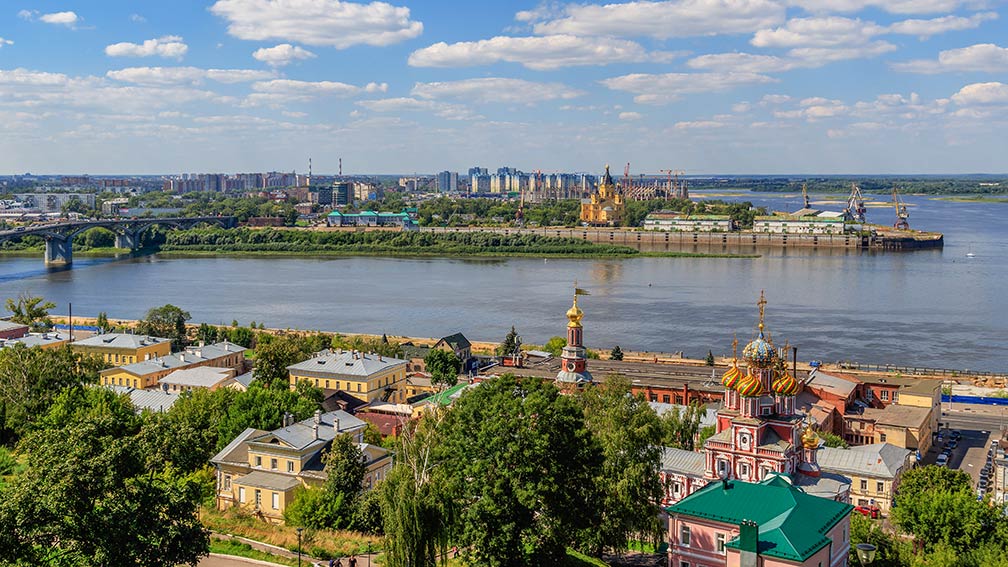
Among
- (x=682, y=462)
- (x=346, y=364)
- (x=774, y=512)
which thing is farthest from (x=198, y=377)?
(x=774, y=512)

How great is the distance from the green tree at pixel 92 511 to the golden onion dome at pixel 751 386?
4.79m

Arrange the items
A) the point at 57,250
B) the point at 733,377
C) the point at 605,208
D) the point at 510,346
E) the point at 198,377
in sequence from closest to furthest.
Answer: the point at 733,377
the point at 198,377
the point at 510,346
the point at 57,250
the point at 605,208

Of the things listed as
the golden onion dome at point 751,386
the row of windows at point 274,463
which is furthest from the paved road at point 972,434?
the row of windows at point 274,463

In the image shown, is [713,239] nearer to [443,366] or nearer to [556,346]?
[556,346]

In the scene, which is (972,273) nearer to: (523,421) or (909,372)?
(909,372)

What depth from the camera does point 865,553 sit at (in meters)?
7.45

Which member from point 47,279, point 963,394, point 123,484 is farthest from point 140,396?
point 47,279

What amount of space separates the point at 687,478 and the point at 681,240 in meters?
44.9

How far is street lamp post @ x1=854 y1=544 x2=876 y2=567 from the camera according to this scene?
7.41 metres

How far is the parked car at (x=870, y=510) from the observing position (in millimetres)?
10625

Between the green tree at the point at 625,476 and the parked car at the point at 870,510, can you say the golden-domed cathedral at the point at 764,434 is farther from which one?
the parked car at the point at 870,510

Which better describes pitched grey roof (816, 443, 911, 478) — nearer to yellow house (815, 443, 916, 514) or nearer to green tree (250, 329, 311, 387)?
yellow house (815, 443, 916, 514)

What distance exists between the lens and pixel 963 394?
57.0 feet

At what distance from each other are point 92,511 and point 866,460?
818cm
